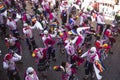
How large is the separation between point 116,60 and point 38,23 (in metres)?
4.63

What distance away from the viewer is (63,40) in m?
13.6

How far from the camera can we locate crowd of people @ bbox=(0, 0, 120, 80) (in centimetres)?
1126

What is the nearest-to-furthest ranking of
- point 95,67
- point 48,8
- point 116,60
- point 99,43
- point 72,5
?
point 95,67 → point 99,43 → point 116,60 → point 48,8 → point 72,5

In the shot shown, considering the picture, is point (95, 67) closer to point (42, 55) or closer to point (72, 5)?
point (42, 55)

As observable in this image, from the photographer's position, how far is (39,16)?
647 inches

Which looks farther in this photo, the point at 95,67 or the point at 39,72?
the point at 39,72

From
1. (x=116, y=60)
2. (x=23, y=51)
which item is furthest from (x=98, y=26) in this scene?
(x=23, y=51)

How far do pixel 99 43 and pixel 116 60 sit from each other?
177cm

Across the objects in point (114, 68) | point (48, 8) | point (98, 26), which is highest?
point (48, 8)

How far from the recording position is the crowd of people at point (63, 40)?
36.9ft

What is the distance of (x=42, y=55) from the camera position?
11.6 metres

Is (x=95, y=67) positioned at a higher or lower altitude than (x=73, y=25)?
lower

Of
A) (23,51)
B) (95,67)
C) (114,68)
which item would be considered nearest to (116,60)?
(114,68)

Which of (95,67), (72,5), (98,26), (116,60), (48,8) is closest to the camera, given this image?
(95,67)
